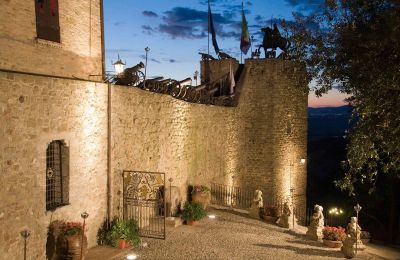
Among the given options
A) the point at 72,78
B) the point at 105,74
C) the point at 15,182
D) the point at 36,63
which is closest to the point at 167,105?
the point at 105,74

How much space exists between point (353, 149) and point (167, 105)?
7.13 meters

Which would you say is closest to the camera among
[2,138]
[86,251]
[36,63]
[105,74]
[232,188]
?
[2,138]

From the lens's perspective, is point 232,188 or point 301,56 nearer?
point 301,56

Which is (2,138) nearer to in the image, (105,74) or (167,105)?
(105,74)

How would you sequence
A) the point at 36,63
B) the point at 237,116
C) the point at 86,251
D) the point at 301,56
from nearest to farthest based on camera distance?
the point at 36,63 < the point at 86,251 < the point at 301,56 < the point at 237,116

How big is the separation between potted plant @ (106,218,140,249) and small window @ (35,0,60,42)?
504 cm

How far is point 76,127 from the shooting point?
1029 centimetres

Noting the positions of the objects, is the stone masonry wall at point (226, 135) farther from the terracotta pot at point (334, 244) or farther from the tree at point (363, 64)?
the terracotta pot at point (334, 244)

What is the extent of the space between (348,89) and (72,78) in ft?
21.9

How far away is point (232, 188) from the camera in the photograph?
2134 cm

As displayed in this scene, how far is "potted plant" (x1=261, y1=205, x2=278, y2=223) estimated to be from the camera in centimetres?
1648

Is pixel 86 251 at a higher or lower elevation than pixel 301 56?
lower

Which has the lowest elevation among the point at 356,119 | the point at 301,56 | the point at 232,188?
the point at 232,188

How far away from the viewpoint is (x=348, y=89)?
999 cm
